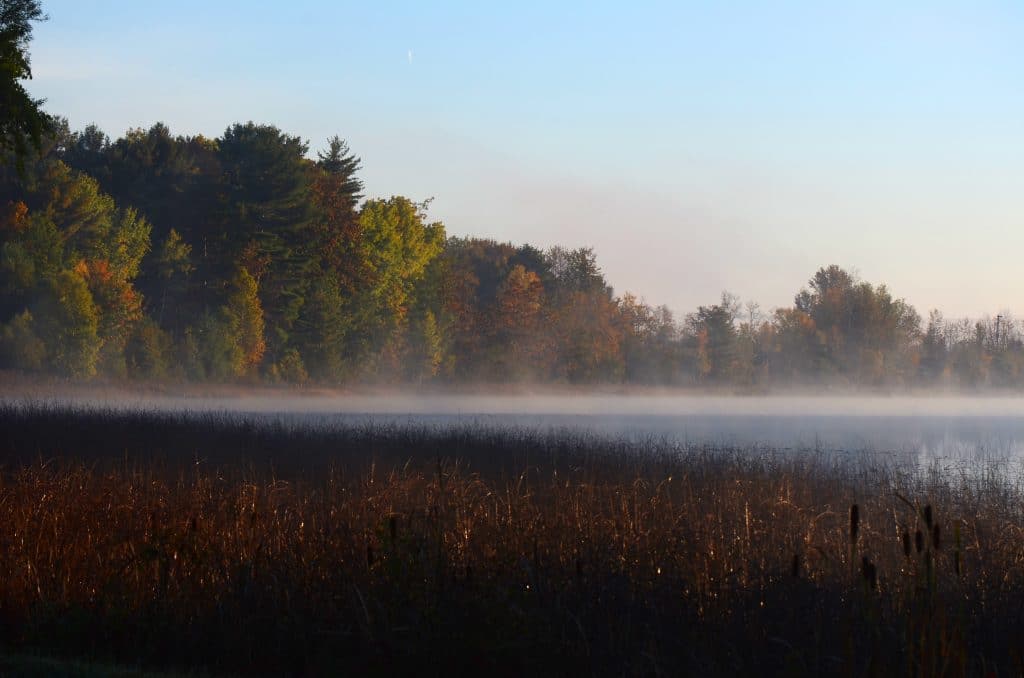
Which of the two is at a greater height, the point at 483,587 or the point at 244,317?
the point at 244,317

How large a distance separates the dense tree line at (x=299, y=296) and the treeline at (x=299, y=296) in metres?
0.12

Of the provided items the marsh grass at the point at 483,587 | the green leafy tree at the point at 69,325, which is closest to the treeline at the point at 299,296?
the green leafy tree at the point at 69,325

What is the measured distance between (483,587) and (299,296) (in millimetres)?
57347

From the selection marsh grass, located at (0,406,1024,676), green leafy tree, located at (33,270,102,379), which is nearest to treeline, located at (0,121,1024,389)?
green leafy tree, located at (33,270,102,379)

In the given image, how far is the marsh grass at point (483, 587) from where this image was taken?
769 centimetres

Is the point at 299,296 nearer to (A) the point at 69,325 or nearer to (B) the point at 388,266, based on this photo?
(B) the point at 388,266

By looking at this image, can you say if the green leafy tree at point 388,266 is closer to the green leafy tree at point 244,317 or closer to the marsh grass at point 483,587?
the green leafy tree at point 244,317

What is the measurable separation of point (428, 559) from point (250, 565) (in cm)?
162

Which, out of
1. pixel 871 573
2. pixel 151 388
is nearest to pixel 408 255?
pixel 151 388

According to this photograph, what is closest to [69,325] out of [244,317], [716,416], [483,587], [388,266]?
[244,317]

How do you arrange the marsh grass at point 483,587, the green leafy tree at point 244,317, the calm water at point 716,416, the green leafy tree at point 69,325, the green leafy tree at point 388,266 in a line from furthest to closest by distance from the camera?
the green leafy tree at point 388,266
the green leafy tree at point 244,317
the green leafy tree at point 69,325
the calm water at point 716,416
the marsh grass at point 483,587

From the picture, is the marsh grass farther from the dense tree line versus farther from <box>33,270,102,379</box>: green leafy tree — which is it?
<box>33,270,102,379</box>: green leafy tree

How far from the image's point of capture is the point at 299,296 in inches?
2534

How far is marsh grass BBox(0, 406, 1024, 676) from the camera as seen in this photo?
25.2ft
